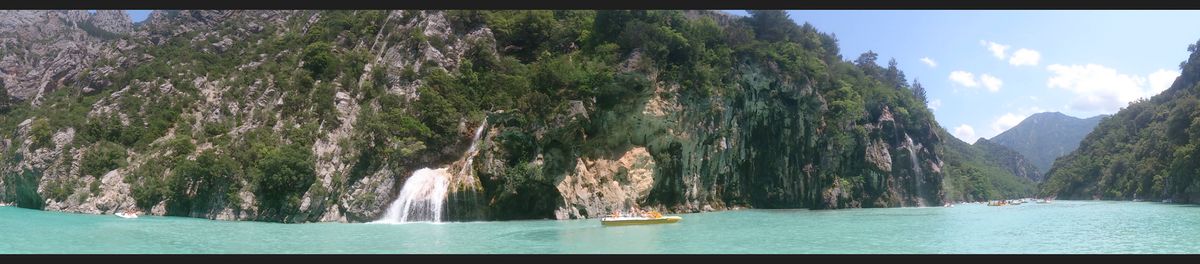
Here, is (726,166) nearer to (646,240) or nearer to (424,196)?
(424,196)

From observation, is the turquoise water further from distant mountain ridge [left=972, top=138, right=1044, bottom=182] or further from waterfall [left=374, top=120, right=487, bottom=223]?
distant mountain ridge [left=972, top=138, right=1044, bottom=182]

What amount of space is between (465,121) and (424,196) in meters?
5.18

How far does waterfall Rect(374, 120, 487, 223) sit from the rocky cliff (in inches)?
19.9

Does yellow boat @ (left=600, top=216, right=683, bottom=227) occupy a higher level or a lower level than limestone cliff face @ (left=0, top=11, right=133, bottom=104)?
lower

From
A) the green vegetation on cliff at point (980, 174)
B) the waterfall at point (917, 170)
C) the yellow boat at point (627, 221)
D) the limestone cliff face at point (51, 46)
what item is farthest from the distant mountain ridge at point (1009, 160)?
the limestone cliff face at point (51, 46)

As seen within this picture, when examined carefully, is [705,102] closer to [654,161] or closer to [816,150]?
[654,161]

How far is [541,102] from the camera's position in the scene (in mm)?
36375

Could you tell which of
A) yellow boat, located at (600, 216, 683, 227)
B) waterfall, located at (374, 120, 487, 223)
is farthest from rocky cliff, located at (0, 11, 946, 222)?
yellow boat, located at (600, 216, 683, 227)

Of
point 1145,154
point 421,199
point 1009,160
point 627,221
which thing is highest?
point 1009,160

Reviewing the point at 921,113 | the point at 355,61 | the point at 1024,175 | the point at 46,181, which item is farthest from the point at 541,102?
the point at 1024,175

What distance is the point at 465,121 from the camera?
35.8 metres

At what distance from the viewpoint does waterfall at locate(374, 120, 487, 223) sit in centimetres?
3167

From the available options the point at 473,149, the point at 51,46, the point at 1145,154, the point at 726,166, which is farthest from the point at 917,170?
the point at 51,46

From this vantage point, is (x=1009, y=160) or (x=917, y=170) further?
(x=1009, y=160)
